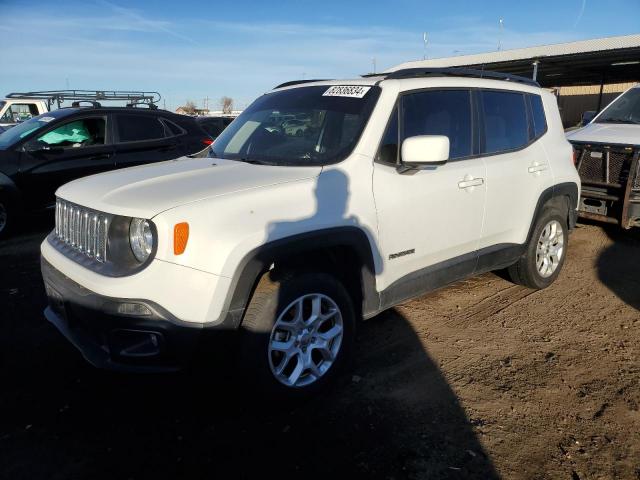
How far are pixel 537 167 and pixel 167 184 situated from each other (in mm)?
3183

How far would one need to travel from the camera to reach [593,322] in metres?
4.12

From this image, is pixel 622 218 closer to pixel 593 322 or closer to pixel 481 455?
pixel 593 322

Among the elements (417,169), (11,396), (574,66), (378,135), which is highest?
(574,66)

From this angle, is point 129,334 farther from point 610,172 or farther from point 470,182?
point 610,172

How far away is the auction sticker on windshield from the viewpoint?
343 centimetres

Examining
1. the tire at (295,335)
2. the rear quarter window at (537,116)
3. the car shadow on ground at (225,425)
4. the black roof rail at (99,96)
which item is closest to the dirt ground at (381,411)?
the car shadow on ground at (225,425)

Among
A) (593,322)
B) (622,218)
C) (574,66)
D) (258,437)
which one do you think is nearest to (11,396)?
(258,437)

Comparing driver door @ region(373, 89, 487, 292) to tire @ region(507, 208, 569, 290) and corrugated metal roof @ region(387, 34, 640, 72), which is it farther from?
corrugated metal roof @ region(387, 34, 640, 72)

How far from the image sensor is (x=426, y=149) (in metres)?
3.05

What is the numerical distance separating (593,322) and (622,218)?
2.32 meters

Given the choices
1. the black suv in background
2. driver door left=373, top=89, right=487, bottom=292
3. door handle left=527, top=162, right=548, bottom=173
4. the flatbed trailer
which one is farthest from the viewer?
the black suv in background

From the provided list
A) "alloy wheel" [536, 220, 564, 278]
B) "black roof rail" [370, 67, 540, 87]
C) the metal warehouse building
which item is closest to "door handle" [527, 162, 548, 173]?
"alloy wheel" [536, 220, 564, 278]

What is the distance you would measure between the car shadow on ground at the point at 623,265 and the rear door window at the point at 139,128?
21.1ft

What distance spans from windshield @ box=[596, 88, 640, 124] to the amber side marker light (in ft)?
22.4
